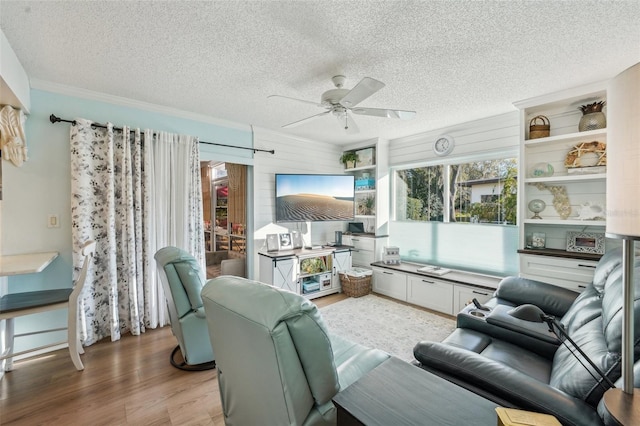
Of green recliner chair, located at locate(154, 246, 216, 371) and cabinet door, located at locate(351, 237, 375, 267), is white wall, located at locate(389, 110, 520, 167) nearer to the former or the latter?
cabinet door, located at locate(351, 237, 375, 267)

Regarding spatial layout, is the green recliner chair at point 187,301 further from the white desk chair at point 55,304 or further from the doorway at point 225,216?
the doorway at point 225,216

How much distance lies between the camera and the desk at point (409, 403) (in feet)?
2.81

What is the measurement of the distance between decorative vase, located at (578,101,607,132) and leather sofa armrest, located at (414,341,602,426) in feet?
8.94

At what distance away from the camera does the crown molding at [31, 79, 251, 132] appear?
2.63 metres

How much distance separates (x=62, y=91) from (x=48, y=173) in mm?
812

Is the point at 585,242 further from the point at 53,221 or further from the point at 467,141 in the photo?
the point at 53,221

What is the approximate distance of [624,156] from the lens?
0.73 metres

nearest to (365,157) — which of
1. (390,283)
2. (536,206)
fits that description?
(390,283)

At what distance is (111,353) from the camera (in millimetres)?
2588

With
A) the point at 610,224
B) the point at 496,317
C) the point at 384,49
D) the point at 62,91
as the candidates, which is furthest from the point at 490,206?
the point at 62,91

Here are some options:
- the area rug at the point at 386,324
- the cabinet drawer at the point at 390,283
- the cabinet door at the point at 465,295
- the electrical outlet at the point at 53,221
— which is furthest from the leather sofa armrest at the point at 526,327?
the electrical outlet at the point at 53,221

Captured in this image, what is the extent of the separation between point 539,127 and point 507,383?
291 centimetres

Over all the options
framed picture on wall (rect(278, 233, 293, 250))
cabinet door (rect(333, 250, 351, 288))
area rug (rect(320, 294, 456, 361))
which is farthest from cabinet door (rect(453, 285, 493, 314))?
framed picture on wall (rect(278, 233, 293, 250))

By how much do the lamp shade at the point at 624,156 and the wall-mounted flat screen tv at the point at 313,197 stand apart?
3.70 metres
